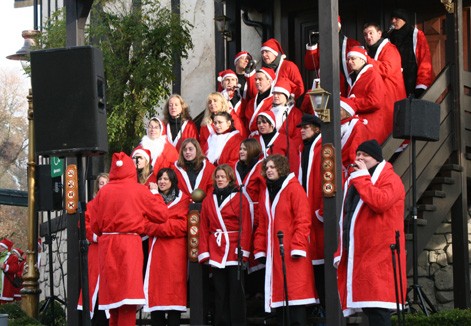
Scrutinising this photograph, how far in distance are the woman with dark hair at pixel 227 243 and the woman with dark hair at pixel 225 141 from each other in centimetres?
127

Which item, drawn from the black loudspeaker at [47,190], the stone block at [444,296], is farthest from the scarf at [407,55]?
the black loudspeaker at [47,190]

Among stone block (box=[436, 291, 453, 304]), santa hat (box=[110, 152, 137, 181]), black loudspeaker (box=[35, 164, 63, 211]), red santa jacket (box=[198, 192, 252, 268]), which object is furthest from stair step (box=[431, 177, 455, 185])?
black loudspeaker (box=[35, 164, 63, 211])

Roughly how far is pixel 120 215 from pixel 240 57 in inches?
161

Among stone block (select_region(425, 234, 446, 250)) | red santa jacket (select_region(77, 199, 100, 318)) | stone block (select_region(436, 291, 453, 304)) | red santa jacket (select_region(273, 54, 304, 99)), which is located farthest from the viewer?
stone block (select_region(425, 234, 446, 250))

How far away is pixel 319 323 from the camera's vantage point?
45.7ft

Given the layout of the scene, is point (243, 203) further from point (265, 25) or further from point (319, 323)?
point (265, 25)

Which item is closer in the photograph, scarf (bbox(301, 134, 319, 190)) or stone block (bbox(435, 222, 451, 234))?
scarf (bbox(301, 134, 319, 190))

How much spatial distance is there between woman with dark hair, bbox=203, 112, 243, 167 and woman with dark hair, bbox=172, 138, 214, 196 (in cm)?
44

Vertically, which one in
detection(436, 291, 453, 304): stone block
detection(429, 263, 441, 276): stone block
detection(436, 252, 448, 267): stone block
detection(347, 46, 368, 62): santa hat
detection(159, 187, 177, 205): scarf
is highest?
detection(347, 46, 368, 62): santa hat

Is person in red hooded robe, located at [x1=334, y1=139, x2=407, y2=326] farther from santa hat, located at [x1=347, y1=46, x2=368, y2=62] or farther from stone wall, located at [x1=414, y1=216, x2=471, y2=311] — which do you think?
stone wall, located at [x1=414, y1=216, x2=471, y2=311]

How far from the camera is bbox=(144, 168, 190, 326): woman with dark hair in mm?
14805

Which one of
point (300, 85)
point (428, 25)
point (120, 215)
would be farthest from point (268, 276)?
point (428, 25)

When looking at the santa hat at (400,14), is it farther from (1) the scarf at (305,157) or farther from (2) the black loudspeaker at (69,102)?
(2) the black loudspeaker at (69,102)

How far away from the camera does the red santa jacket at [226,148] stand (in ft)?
51.3
